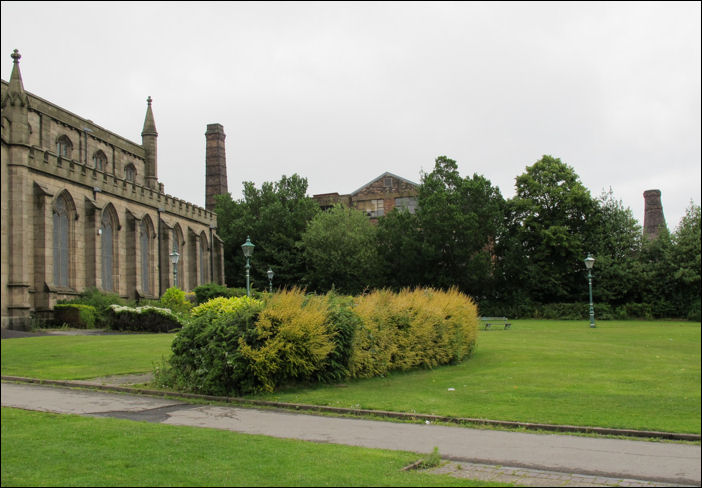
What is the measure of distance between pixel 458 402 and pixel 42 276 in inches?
1253

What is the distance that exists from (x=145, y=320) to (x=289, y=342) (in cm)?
2046

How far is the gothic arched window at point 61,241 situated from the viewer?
4056 cm

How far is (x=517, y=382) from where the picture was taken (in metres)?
15.0

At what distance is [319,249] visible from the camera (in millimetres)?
64000

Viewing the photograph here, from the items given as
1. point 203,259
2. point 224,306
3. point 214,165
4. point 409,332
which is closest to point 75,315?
point 224,306

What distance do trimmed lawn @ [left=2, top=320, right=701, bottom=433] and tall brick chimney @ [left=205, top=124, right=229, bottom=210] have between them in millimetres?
63561

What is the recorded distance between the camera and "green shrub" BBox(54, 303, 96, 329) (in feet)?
116

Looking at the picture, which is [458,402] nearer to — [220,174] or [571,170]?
[571,170]

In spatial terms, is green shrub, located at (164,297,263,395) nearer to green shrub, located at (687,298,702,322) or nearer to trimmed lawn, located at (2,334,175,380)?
trimmed lawn, located at (2,334,175,380)

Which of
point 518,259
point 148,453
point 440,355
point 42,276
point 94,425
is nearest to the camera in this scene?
point 148,453

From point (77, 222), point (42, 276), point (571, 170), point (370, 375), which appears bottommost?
point (370, 375)

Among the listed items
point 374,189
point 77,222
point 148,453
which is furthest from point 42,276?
point 374,189

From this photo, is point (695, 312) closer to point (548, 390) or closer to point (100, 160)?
point (548, 390)

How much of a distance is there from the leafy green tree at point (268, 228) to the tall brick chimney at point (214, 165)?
735 cm
